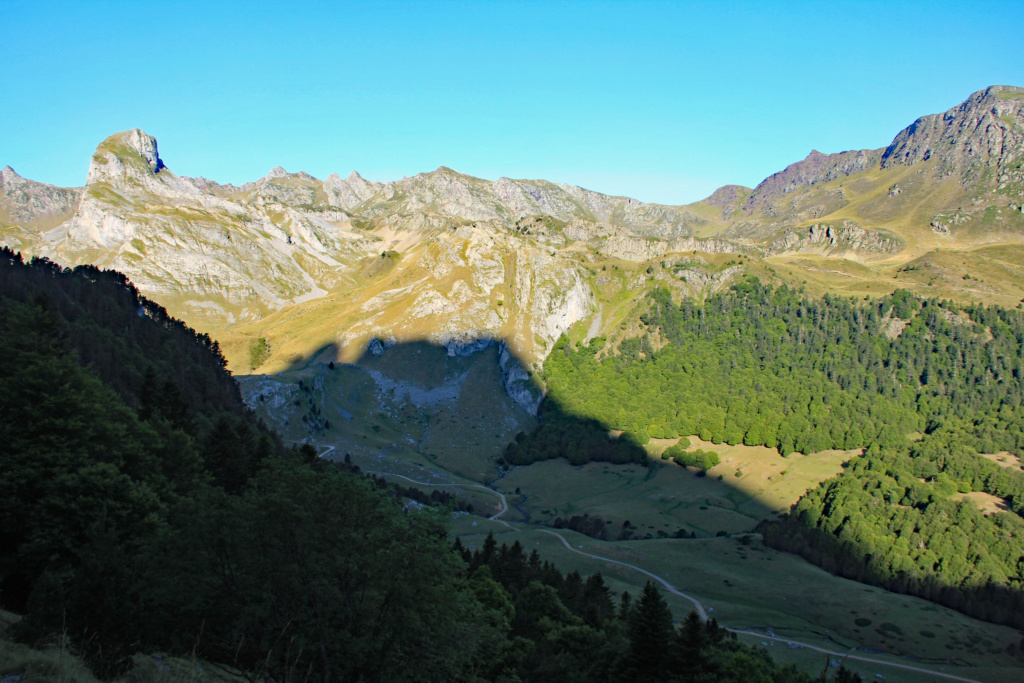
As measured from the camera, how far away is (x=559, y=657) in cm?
4572

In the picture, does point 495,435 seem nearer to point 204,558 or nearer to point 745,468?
point 745,468

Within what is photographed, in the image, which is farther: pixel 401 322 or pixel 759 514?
pixel 401 322

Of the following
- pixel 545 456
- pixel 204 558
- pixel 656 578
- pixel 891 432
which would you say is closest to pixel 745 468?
pixel 891 432

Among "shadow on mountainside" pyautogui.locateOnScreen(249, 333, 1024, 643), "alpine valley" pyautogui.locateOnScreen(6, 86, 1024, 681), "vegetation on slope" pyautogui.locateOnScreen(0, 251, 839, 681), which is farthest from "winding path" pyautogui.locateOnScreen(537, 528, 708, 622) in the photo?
"vegetation on slope" pyautogui.locateOnScreen(0, 251, 839, 681)

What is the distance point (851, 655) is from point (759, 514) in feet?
207

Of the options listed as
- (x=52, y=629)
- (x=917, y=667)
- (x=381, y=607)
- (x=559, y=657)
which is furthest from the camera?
(x=917, y=667)

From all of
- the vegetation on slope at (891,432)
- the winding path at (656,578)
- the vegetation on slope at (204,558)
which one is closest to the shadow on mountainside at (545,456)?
the vegetation on slope at (891,432)

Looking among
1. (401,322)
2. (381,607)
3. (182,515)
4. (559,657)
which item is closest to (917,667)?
(559,657)

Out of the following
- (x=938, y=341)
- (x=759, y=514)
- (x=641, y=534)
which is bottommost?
(x=641, y=534)

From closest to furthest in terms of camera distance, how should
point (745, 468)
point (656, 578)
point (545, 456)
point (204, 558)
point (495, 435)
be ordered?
point (204, 558) < point (656, 578) < point (745, 468) < point (545, 456) < point (495, 435)

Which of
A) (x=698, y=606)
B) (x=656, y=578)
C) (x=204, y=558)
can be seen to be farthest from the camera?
(x=656, y=578)

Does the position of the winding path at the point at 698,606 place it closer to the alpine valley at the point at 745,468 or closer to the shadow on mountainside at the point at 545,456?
the alpine valley at the point at 745,468

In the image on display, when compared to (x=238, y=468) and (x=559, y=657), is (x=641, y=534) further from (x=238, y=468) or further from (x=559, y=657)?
(x=238, y=468)

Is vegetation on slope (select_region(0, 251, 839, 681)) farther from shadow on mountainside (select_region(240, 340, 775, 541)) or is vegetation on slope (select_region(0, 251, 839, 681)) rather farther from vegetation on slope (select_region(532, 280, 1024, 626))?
shadow on mountainside (select_region(240, 340, 775, 541))
